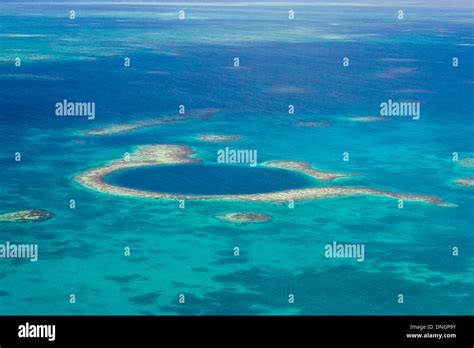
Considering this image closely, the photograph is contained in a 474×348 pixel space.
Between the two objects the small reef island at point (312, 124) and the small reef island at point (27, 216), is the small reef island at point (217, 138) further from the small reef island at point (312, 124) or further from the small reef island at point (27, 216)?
the small reef island at point (27, 216)

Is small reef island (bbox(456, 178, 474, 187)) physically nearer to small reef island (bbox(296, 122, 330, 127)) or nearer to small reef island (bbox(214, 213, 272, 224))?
small reef island (bbox(214, 213, 272, 224))

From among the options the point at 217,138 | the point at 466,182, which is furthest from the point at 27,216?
the point at 466,182

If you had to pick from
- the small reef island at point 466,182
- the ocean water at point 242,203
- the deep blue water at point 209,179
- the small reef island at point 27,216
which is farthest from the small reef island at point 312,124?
the small reef island at point 27,216

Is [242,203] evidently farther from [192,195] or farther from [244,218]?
[192,195]

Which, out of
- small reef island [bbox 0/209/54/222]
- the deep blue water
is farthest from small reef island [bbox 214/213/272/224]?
small reef island [bbox 0/209/54/222]
